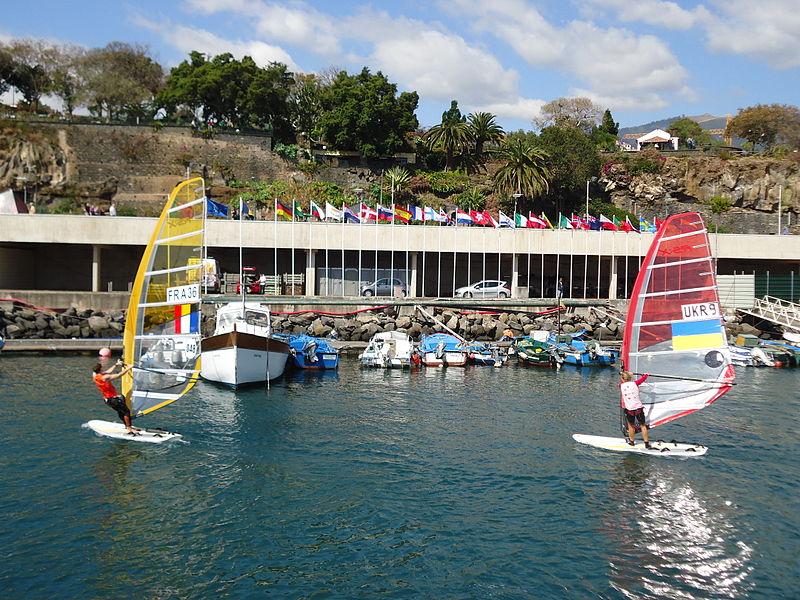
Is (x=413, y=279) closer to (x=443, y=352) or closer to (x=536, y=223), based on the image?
(x=536, y=223)

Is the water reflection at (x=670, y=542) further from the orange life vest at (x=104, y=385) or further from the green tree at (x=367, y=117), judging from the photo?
the green tree at (x=367, y=117)

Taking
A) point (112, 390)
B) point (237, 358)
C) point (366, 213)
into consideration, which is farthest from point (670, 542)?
point (366, 213)

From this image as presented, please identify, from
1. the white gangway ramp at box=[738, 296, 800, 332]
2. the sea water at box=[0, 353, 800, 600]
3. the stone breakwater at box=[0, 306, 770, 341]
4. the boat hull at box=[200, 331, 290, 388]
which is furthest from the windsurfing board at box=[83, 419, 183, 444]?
the white gangway ramp at box=[738, 296, 800, 332]

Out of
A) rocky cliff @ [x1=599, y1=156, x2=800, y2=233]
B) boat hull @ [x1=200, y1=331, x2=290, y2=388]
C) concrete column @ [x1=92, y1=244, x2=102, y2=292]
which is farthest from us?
rocky cliff @ [x1=599, y1=156, x2=800, y2=233]

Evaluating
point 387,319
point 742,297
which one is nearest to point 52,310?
point 387,319

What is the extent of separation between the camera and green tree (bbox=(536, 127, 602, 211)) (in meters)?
78.3

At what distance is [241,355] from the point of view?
32.5 m

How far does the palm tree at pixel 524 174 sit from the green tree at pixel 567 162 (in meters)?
4.18

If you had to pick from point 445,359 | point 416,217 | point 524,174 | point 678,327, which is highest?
point 524,174

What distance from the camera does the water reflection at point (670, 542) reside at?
13758 mm

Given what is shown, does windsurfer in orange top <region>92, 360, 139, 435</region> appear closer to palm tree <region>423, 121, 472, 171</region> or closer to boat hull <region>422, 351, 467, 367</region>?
boat hull <region>422, 351, 467, 367</region>

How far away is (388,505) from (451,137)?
2791 inches

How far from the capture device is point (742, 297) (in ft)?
177

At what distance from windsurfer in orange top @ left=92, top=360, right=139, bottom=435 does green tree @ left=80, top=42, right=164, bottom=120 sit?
7183 centimetres
